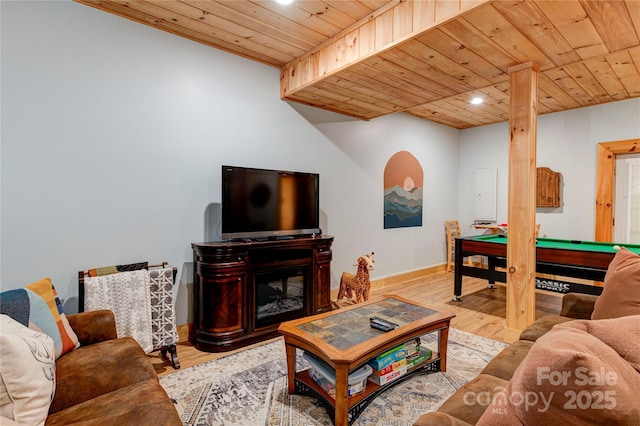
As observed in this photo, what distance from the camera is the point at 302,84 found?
11.2 feet

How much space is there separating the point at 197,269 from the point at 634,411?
2912 millimetres

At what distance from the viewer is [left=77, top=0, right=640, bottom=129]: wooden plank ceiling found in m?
2.17

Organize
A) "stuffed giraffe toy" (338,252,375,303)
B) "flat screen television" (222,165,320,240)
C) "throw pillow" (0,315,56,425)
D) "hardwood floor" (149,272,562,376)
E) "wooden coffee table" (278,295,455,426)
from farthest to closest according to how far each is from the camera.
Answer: "stuffed giraffe toy" (338,252,375,303), "flat screen television" (222,165,320,240), "hardwood floor" (149,272,562,376), "wooden coffee table" (278,295,455,426), "throw pillow" (0,315,56,425)

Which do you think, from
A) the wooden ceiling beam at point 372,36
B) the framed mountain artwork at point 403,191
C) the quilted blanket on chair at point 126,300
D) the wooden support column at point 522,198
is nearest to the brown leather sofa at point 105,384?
the quilted blanket on chair at point 126,300

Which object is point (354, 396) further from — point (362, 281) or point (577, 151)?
point (577, 151)

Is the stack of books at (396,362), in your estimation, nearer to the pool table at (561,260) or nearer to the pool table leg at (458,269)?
the pool table at (561,260)

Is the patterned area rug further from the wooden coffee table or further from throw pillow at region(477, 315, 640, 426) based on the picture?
throw pillow at region(477, 315, 640, 426)

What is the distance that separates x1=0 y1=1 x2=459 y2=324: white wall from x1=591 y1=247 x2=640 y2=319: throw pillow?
3.04 m

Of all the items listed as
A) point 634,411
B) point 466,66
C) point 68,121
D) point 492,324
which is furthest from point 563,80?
point 68,121

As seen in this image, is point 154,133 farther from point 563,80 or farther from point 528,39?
point 563,80

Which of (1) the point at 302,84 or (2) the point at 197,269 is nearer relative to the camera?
(2) the point at 197,269

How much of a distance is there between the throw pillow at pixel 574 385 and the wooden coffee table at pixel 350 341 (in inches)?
39.7

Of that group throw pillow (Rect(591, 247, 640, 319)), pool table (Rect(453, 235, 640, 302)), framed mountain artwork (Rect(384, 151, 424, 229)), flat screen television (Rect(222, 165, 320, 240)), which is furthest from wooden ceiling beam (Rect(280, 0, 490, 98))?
pool table (Rect(453, 235, 640, 302))

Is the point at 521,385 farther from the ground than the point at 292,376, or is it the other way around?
the point at 521,385
